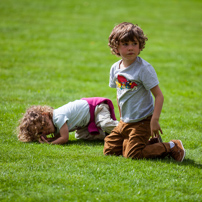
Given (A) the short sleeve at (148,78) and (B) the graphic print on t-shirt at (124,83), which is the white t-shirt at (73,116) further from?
(A) the short sleeve at (148,78)

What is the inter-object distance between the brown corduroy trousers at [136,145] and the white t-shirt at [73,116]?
0.77 metres

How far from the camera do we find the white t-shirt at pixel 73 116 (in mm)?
5284

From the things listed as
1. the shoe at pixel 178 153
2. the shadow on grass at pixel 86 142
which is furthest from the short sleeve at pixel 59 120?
the shoe at pixel 178 153

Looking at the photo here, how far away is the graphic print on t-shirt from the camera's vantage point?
4633 millimetres

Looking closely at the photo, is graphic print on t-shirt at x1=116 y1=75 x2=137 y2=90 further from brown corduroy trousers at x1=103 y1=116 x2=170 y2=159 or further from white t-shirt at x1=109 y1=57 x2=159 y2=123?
brown corduroy trousers at x1=103 y1=116 x2=170 y2=159

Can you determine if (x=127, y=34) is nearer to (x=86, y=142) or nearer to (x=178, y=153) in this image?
(x=178, y=153)

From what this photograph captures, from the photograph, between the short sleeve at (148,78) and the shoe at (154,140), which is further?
the shoe at (154,140)

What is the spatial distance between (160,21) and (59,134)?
1320 cm

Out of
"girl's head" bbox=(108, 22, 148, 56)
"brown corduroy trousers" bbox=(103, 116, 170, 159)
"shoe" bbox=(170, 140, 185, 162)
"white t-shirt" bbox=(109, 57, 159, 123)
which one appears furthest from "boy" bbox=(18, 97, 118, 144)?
"girl's head" bbox=(108, 22, 148, 56)

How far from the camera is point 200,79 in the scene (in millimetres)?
9641

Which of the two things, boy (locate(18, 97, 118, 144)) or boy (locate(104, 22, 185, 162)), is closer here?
boy (locate(104, 22, 185, 162))

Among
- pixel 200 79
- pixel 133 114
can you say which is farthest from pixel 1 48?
pixel 133 114

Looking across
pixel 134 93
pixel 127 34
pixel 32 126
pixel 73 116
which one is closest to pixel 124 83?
pixel 134 93

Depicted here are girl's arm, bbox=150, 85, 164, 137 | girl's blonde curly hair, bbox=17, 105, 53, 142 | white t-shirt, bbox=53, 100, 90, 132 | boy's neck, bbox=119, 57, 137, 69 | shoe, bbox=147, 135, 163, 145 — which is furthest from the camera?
white t-shirt, bbox=53, 100, 90, 132
